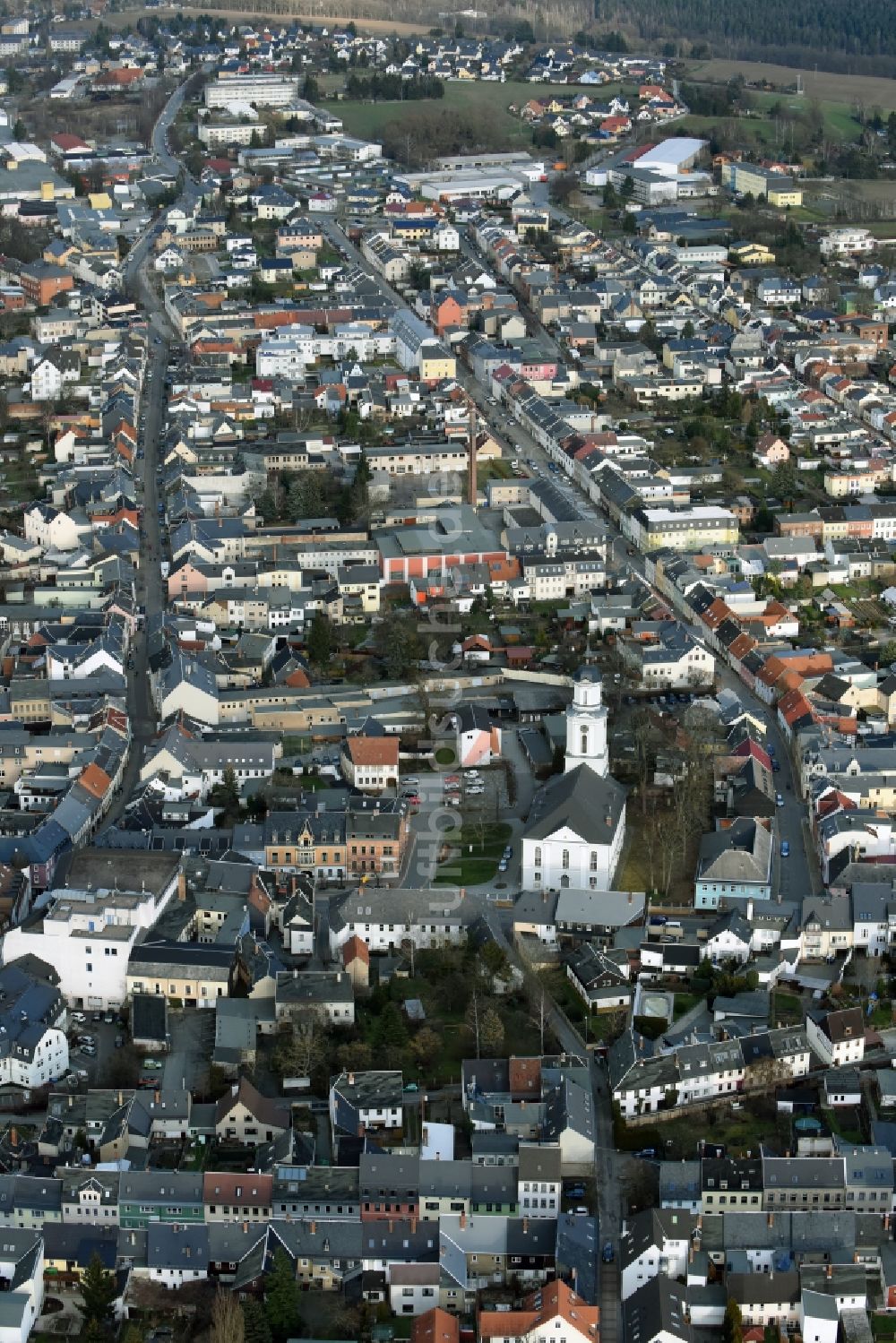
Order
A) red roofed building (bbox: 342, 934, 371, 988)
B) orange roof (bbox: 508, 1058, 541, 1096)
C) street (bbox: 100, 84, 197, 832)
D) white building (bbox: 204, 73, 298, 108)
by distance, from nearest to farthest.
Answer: orange roof (bbox: 508, 1058, 541, 1096)
red roofed building (bbox: 342, 934, 371, 988)
street (bbox: 100, 84, 197, 832)
white building (bbox: 204, 73, 298, 108)

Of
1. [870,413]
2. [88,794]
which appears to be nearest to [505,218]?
[870,413]

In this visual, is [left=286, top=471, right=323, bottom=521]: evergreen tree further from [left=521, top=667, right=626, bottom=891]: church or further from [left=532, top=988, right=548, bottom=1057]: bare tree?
[left=532, top=988, right=548, bottom=1057]: bare tree

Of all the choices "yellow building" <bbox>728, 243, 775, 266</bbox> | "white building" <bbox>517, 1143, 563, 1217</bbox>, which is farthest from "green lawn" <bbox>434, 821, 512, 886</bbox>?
"yellow building" <bbox>728, 243, 775, 266</bbox>

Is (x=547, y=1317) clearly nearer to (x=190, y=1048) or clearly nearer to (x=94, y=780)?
(x=190, y=1048)

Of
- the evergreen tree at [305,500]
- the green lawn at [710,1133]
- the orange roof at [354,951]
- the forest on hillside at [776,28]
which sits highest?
the forest on hillside at [776,28]

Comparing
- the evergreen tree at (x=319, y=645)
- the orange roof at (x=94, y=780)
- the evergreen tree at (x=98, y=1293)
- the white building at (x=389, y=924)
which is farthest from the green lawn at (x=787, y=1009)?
the evergreen tree at (x=319, y=645)

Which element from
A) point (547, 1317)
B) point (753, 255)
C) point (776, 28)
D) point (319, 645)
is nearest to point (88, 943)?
point (547, 1317)

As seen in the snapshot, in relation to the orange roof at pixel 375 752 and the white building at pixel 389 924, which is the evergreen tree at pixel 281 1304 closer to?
the white building at pixel 389 924
